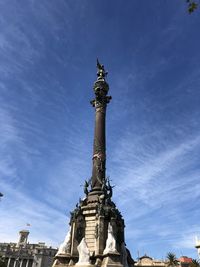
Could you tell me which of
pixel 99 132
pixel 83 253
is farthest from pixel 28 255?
pixel 83 253

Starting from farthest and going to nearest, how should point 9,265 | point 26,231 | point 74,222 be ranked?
1. point 26,231
2. point 9,265
3. point 74,222

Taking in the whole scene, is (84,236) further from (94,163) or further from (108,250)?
(94,163)

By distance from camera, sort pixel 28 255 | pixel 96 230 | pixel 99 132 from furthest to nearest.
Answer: pixel 28 255, pixel 99 132, pixel 96 230

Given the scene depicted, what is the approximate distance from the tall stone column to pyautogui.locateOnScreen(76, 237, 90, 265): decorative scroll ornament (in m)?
5.33

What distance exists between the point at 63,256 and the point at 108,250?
3.71m

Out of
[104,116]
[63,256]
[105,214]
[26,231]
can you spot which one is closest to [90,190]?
[105,214]

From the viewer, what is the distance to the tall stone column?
1002 inches

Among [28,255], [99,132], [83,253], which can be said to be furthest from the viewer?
[28,255]

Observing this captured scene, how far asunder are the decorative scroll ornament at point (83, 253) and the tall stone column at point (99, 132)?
5.33 meters

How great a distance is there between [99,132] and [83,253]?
1229 centimetres

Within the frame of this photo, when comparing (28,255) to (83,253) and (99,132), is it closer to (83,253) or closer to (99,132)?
(99,132)

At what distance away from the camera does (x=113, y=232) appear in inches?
824

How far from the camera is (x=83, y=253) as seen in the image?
771 inches

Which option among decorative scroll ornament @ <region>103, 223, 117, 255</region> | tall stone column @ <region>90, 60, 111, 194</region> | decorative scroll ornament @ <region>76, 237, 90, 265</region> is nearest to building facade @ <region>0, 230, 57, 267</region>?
tall stone column @ <region>90, 60, 111, 194</region>
